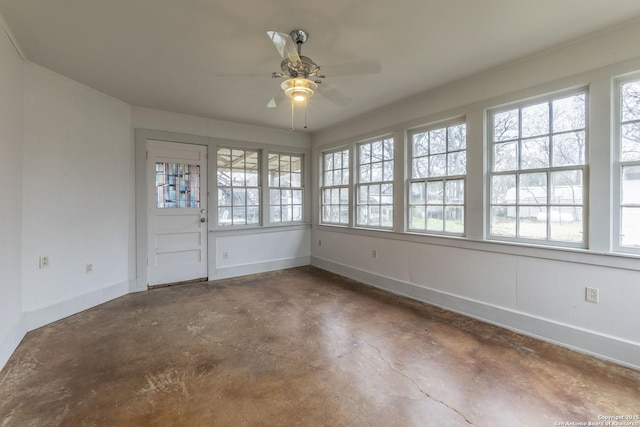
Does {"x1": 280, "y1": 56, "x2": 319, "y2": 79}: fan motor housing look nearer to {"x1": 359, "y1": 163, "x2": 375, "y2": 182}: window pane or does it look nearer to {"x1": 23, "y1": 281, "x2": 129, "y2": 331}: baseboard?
{"x1": 359, "y1": 163, "x2": 375, "y2": 182}: window pane

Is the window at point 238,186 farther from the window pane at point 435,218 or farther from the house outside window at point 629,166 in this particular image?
the house outside window at point 629,166

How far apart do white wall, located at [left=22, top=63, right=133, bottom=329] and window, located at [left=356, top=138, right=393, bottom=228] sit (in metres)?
3.47

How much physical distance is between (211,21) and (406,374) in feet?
10.0

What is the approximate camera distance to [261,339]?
270 centimetres

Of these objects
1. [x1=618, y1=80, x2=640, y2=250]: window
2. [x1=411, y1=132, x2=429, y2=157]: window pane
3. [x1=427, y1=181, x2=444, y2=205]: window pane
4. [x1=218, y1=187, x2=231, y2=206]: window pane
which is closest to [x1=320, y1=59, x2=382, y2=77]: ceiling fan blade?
[x1=411, y1=132, x2=429, y2=157]: window pane

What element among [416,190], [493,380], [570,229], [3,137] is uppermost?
[3,137]

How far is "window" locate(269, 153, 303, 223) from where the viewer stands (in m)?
5.41

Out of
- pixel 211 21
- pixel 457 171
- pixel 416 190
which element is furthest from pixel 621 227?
→ pixel 211 21

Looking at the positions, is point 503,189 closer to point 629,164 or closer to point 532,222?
point 532,222

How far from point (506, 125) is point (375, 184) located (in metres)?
1.89

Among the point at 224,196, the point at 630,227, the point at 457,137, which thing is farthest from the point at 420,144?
the point at 224,196

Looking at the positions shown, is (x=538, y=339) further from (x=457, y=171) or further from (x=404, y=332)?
(x=457, y=171)

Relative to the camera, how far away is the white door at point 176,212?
4254 mm

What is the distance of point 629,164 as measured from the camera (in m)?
2.26
